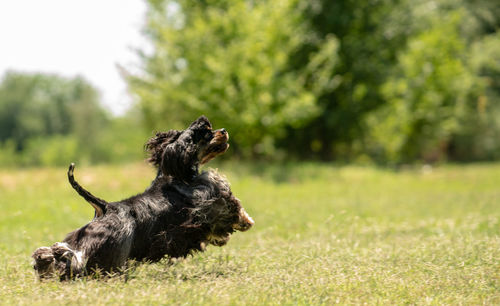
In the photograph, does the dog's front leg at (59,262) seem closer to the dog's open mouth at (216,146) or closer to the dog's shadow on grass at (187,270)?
the dog's shadow on grass at (187,270)

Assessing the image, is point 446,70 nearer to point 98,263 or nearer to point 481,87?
point 481,87

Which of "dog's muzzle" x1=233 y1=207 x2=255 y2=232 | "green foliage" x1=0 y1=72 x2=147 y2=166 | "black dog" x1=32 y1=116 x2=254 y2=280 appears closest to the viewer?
"black dog" x1=32 y1=116 x2=254 y2=280

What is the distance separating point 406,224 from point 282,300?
603 centimetres

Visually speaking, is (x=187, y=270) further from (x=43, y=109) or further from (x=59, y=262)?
(x=43, y=109)

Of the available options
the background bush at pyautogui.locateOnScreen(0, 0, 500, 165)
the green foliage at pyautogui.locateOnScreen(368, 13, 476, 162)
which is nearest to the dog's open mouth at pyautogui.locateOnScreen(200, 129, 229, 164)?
the background bush at pyautogui.locateOnScreen(0, 0, 500, 165)

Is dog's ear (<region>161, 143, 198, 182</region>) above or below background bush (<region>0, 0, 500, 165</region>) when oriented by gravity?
below

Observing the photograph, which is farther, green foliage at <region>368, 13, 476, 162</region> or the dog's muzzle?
green foliage at <region>368, 13, 476, 162</region>

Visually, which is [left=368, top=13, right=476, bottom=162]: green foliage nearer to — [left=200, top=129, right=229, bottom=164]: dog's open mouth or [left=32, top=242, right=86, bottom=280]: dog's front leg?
[left=200, top=129, right=229, bottom=164]: dog's open mouth

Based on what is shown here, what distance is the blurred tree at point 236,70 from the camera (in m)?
19.1

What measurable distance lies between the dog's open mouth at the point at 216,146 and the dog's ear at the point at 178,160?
0.18 meters

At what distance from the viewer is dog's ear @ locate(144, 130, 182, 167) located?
5516 millimetres

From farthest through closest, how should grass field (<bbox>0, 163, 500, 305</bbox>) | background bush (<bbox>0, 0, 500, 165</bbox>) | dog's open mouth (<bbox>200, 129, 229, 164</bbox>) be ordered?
background bush (<bbox>0, 0, 500, 165</bbox>)
dog's open mouth (<bbox>200, 129, 229, 164</bbox>)
grass field (<bbox>0, 163, 500, 305</bbox>)

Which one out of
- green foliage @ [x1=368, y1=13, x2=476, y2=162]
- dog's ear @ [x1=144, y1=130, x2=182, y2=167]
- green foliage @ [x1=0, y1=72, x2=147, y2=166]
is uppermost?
green foliage @ [x1=0, y1=72, x2=147, y2=166]

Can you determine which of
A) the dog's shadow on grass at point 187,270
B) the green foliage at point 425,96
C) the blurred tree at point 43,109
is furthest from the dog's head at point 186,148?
the blurred tree at point 43,109
